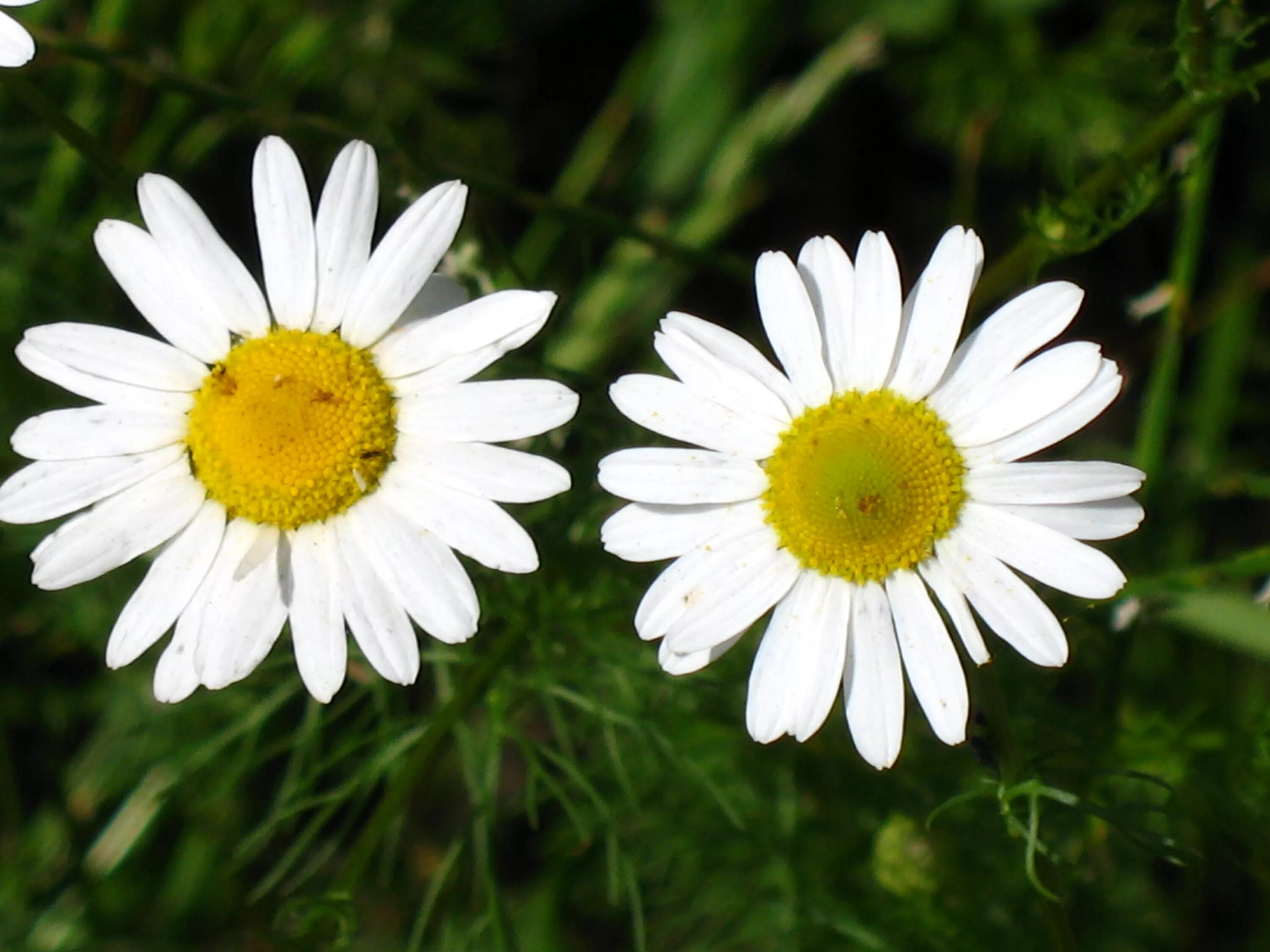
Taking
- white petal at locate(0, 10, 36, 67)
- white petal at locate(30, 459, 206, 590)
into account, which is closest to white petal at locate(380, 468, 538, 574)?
white petal at locate(30, 459, 206, 590)

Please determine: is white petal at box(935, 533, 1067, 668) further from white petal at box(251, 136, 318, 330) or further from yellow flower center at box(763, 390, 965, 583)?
white petal at box(251, 136, 318, 330)

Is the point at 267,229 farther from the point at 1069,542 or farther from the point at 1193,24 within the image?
the point at 1193,24

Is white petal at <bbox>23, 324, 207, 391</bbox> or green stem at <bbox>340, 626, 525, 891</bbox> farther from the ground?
white petal at <bbox>23, 324, 207, 391</bbox>

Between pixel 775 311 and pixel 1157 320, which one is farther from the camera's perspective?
pixel 1157 320

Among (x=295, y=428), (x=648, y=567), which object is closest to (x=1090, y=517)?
(x=648, y=567)

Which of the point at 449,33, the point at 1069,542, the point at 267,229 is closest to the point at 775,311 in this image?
the point at 1069,542

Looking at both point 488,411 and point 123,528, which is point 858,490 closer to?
point 488,411
